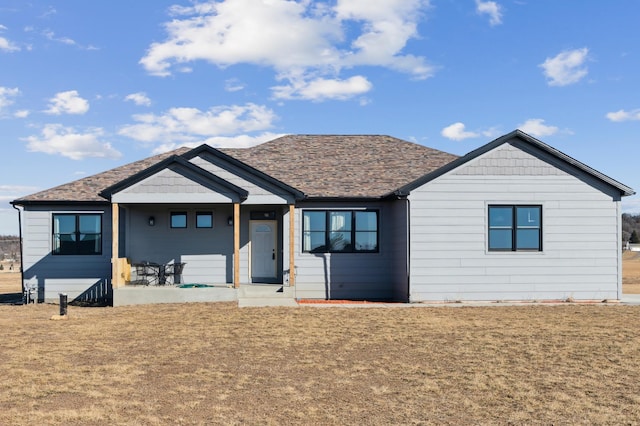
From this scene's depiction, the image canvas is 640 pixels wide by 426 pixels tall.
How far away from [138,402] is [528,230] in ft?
47.5

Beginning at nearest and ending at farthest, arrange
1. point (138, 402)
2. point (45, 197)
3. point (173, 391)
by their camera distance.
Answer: point (138, 402)
point (173, 391)
point (45, 197)

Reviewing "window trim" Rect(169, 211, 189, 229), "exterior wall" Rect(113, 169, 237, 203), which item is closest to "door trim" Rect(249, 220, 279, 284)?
"window trim" Rect(169, 211, 189, 229)

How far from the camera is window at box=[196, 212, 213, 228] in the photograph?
20984 mm

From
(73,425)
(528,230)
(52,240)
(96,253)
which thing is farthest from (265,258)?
(73,425)

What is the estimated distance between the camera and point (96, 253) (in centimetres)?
2052

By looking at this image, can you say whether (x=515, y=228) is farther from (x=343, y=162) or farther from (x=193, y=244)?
(x=193, y=244)

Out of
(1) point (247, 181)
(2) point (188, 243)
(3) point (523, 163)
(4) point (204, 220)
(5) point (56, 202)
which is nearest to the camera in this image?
(3) point (523, 163)

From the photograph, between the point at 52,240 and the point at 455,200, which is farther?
the point at 52,240

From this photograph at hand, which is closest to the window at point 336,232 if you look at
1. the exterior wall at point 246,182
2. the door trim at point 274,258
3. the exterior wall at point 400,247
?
the exterior wall at point 400,247

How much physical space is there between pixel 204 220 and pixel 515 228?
33.2 feet

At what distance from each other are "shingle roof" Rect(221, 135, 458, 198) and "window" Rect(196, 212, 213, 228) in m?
2.71

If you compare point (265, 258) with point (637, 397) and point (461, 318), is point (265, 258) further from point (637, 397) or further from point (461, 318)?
point (637, 397)

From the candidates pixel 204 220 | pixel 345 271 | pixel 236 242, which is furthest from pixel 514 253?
pixel 204 220

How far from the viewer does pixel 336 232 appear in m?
20.5
